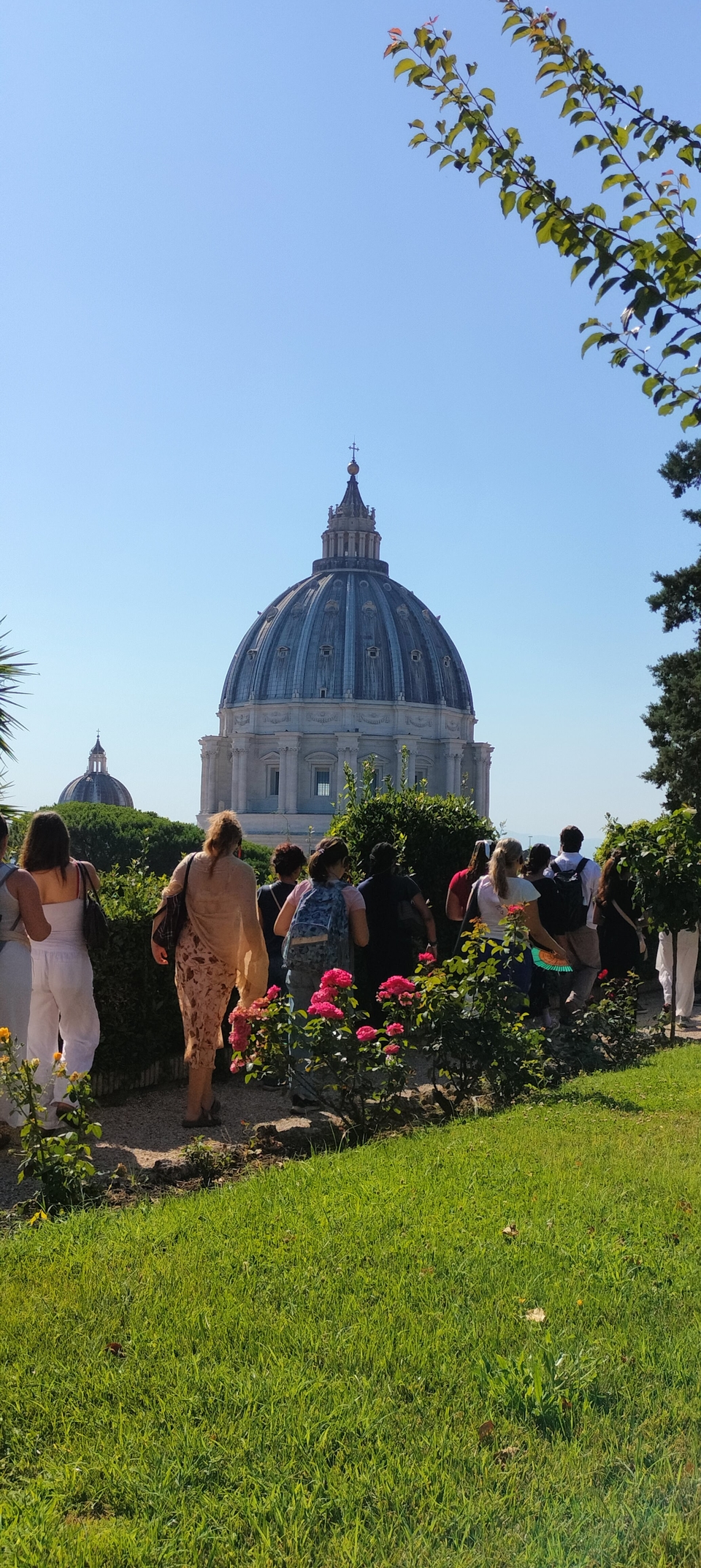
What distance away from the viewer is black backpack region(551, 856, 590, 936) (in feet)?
29.0

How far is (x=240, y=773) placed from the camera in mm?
91125

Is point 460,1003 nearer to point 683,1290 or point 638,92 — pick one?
point 683,1290

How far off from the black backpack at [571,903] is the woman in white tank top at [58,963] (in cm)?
396

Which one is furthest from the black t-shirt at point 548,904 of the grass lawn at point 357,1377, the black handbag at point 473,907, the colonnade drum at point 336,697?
the colonnade drum at point 336,697

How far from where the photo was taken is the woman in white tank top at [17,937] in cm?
538

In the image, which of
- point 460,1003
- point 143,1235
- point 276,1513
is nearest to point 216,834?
point 460,1003

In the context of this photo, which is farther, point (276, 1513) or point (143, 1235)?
point (143, 1235)

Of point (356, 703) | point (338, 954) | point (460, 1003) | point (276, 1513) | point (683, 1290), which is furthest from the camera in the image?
point (356, 703)

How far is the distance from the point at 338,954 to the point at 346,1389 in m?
3.91

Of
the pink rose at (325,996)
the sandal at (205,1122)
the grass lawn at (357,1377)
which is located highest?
the pink rose at (325,996)

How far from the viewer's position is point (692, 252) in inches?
134

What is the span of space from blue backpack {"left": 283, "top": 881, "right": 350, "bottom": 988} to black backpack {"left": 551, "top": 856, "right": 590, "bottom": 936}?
269cm

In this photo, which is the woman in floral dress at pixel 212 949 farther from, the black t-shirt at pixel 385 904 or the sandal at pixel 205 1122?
the black t-shirt at pixel 385 904

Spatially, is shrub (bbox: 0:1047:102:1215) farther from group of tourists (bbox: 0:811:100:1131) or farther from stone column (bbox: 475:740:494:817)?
stone column (bbox: 475:740:494:817)
